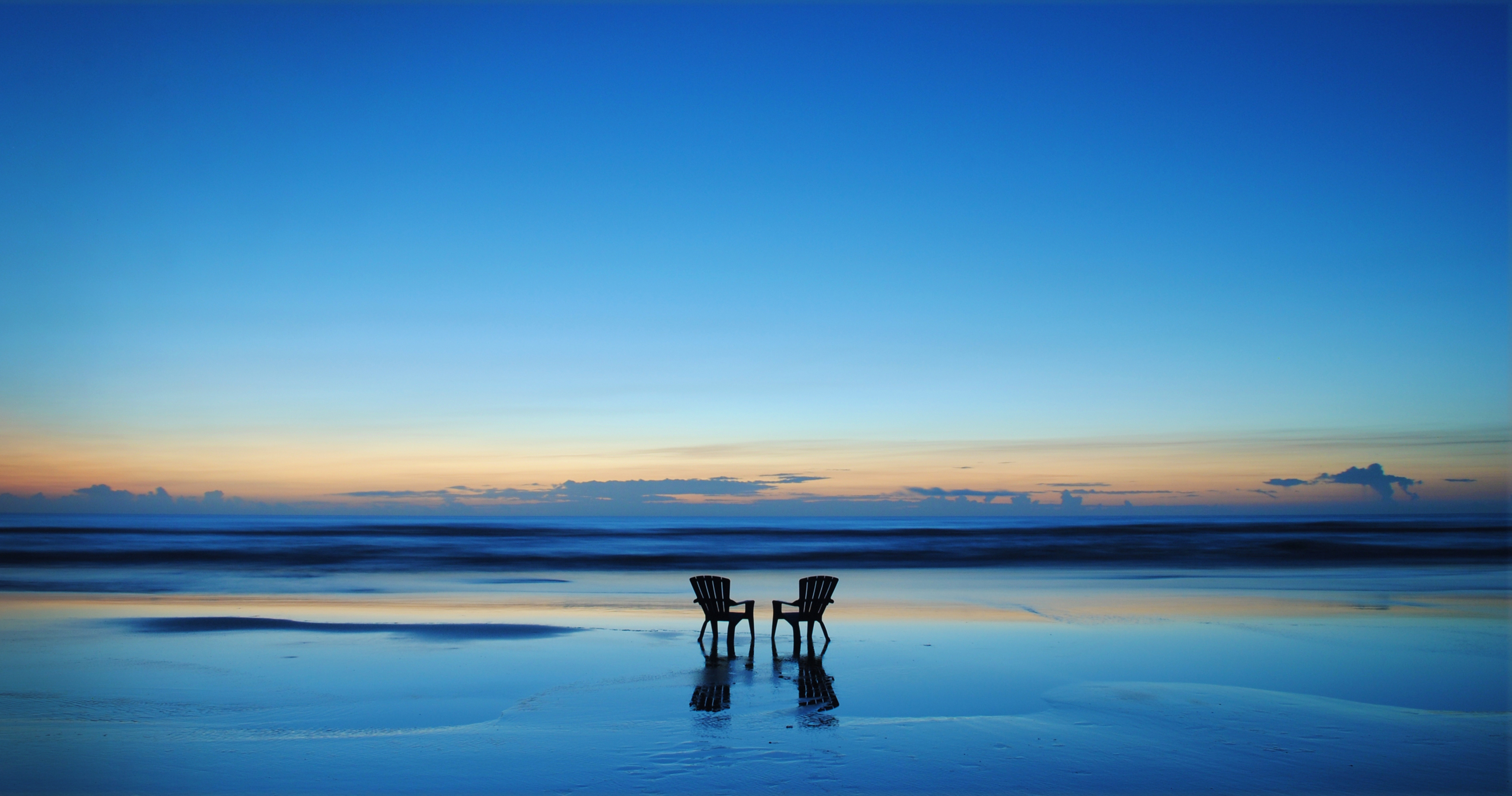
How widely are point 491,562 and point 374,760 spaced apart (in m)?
26.6

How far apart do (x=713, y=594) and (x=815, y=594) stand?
3.97ft

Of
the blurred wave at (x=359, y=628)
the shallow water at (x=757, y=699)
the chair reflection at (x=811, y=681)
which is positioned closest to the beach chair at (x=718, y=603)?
the shallow water at (x=757, y=699)

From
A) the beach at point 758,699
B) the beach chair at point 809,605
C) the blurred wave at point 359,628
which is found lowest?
the blurred wave at point 359,628

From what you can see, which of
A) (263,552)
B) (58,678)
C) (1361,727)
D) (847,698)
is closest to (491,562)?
(263,552)

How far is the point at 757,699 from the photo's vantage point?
7945mm

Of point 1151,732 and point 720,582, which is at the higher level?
point 720,582

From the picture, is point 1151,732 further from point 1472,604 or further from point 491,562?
point 491,562

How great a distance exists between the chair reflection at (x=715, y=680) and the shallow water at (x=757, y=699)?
0.14 ft

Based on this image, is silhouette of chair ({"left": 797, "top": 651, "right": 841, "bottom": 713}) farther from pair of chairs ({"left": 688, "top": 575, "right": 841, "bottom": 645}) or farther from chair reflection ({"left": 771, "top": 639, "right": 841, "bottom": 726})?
pair of chairs ({"left": 688, "top": 575, "right": 841, "bottom": 645})

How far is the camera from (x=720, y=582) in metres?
Result: 10.7

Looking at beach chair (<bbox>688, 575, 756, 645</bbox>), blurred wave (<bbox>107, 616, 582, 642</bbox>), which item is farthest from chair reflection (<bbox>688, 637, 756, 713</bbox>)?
blurred wave (<bbox>107, 616, 582, 642</bbox>)

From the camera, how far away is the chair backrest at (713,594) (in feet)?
34.2

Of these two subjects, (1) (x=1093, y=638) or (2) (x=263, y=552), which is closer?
(1) (x=1093, y=638)

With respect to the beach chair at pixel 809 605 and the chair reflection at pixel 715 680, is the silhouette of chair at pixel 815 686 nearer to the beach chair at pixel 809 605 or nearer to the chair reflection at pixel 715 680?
the beach chair at pixel 809 605
